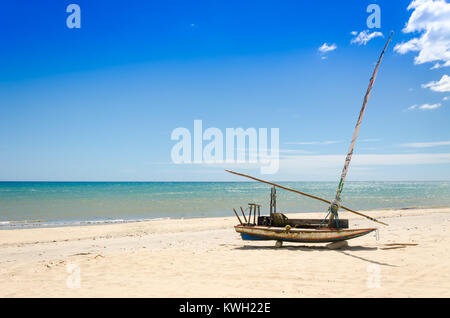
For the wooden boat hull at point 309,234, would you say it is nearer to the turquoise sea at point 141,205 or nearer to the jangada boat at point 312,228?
the jangada boat at point 312,228

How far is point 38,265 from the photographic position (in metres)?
11.0

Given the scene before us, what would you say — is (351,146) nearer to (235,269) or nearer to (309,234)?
(309,234)

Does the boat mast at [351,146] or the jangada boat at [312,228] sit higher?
the boat mast at [351,146]

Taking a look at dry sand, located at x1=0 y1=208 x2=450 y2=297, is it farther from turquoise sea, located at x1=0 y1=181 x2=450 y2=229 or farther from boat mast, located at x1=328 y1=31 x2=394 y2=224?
turquoise sea, located at x1=0 y1=181 x2=450 y2=229

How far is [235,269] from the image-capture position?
9.77 m

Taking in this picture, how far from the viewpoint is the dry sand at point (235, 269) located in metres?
7.79

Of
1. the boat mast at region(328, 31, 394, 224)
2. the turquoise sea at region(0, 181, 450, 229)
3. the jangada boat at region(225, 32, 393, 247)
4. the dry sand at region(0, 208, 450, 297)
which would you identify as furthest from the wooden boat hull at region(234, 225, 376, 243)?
the turquoise sea at region(0, 181, 450, 229)

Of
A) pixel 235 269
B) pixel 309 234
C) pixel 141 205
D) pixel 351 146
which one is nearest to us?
pixel 235 269

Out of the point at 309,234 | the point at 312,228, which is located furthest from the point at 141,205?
the point at 309,234

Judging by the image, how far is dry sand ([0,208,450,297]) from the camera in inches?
307

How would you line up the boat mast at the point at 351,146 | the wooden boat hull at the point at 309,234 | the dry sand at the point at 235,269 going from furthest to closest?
the boat mast at the point at 351,146 < the wooden boat hull at the point at 309,234 < the dry sand at the point at 235,269

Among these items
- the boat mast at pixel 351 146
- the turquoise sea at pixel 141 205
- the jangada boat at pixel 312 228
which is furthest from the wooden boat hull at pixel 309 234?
the turquoise sea at pixel 141 205

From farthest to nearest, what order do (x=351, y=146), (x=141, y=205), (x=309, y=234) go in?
(x=141, y=205)
(x=351, y=146)
(x=309, y=234)
